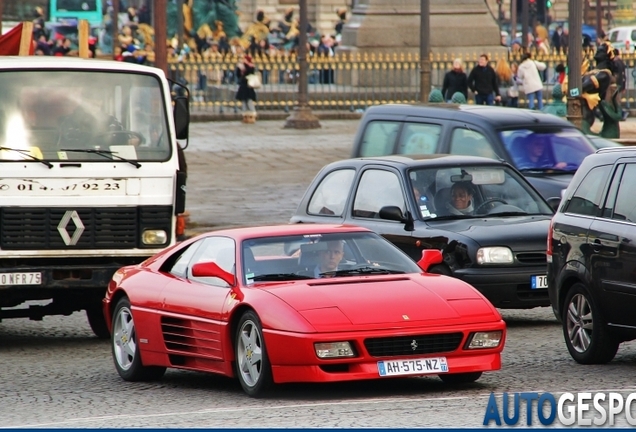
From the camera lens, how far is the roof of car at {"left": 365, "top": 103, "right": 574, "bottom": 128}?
1720 centimetres

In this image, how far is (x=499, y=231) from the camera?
13.2 m

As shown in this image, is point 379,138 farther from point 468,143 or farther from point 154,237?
point 154,237

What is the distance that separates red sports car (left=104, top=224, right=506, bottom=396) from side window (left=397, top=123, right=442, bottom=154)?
653cm

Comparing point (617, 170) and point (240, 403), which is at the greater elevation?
point (617, 170)

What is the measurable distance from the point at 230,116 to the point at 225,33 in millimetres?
23184

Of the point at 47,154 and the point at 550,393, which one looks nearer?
the point at 550,393

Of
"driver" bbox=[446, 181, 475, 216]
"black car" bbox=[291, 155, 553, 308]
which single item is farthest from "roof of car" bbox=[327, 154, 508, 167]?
"driver" bbox=[446, 181, 475, 216]

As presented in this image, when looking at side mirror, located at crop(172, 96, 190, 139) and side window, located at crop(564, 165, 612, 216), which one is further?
side mirror, located at crop(172, 96, 190, 139)

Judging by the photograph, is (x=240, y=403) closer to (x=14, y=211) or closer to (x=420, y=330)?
(x=420, y=330)

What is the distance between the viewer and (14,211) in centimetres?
1289

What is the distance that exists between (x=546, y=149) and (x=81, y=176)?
6.08 metres

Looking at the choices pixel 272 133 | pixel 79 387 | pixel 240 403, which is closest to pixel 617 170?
pixel 240 403

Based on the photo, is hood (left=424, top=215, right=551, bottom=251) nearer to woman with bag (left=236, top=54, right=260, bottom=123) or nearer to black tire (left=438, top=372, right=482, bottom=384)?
black tire (left=438, top=372, right=482, bottom=384)

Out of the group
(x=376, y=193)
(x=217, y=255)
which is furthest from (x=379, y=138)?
(x=217, y=255)
